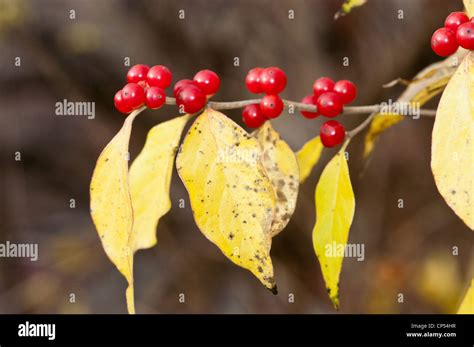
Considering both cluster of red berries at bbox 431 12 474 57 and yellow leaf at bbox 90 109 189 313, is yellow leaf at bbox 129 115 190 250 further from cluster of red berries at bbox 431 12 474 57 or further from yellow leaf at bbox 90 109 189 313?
cluster of red berries at bbox 431 12 474 57

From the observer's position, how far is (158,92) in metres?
0.46

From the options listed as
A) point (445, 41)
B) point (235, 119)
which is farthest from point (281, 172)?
point (235, 119)

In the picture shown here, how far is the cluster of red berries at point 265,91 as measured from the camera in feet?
1.65

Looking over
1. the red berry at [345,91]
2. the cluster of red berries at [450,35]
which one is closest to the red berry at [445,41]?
the cluster of red berries at [450,35]

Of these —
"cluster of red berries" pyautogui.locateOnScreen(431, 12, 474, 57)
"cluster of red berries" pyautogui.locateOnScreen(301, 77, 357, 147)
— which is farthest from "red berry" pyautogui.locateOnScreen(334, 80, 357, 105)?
"cluster of red berries" pyautogui.locateOnScreen(431, 12, 474, 57)

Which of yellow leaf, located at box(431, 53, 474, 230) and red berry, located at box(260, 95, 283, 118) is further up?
red berry, located at box(260, 95, 283, 118)

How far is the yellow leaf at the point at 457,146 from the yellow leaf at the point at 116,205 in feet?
0.66

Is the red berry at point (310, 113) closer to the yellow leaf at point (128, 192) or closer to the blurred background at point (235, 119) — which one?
the yellow leaf at point (128, 192)

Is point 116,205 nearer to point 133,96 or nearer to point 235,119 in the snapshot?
point 133,96

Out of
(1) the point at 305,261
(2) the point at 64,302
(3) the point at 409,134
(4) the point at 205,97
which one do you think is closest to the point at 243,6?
(3) the point at 409,134

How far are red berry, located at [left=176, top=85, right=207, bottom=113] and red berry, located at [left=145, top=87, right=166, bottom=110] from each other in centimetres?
1

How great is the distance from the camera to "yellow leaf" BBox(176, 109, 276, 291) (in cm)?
41

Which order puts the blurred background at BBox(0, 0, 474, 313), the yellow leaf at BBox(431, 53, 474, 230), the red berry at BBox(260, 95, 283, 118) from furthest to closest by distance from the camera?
the blurred background at BBox(0, 0, 474, 313) < the red berry at BBox(260, 95, 283, 118) < the yellow leaf at BBox(431, 53, 474, 230)
